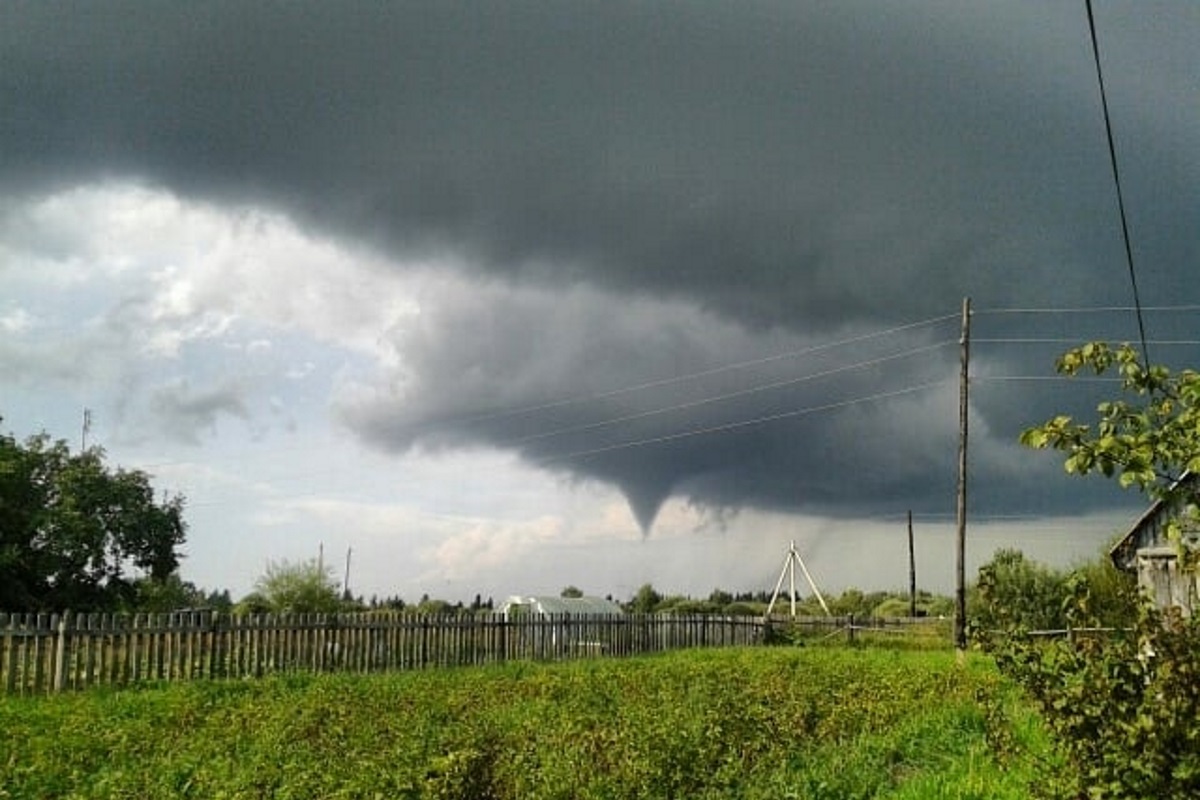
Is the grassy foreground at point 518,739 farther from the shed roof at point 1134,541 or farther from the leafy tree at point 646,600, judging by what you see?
the leafy tree at point 646,600

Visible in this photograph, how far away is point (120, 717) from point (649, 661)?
1321 centimetres

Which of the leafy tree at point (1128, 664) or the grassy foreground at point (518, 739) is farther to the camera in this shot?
the grassy foreground at point (518, 739)

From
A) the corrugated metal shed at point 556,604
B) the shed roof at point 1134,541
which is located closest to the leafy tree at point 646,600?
the corrugated metal shed at point 556,604

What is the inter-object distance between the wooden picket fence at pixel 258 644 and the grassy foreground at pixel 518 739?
1363mm

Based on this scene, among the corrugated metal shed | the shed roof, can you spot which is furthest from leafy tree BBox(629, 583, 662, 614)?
the shed roof

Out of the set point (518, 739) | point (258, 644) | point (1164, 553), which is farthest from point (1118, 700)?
point (258, 644)

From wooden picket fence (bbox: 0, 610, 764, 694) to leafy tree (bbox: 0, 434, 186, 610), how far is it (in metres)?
13.7

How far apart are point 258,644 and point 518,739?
38.6 ft

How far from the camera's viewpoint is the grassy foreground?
8.54m

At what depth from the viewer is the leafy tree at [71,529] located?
3381 centimetres

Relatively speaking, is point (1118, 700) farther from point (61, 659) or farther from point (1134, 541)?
point (1134, 541)

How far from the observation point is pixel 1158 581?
19.4 m

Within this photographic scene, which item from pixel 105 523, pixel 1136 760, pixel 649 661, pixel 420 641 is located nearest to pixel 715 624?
pixel 649 661

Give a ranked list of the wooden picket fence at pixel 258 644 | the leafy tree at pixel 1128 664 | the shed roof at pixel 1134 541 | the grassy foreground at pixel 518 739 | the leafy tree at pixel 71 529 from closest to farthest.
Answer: the leafy tree at pixel 1128 664 < the grassy foreground at pixel 518 739 < the wooden picket fence at pixel 258 644 < the shed roof at pixel 1134 541 < the leafy tree at pixel 71 529
